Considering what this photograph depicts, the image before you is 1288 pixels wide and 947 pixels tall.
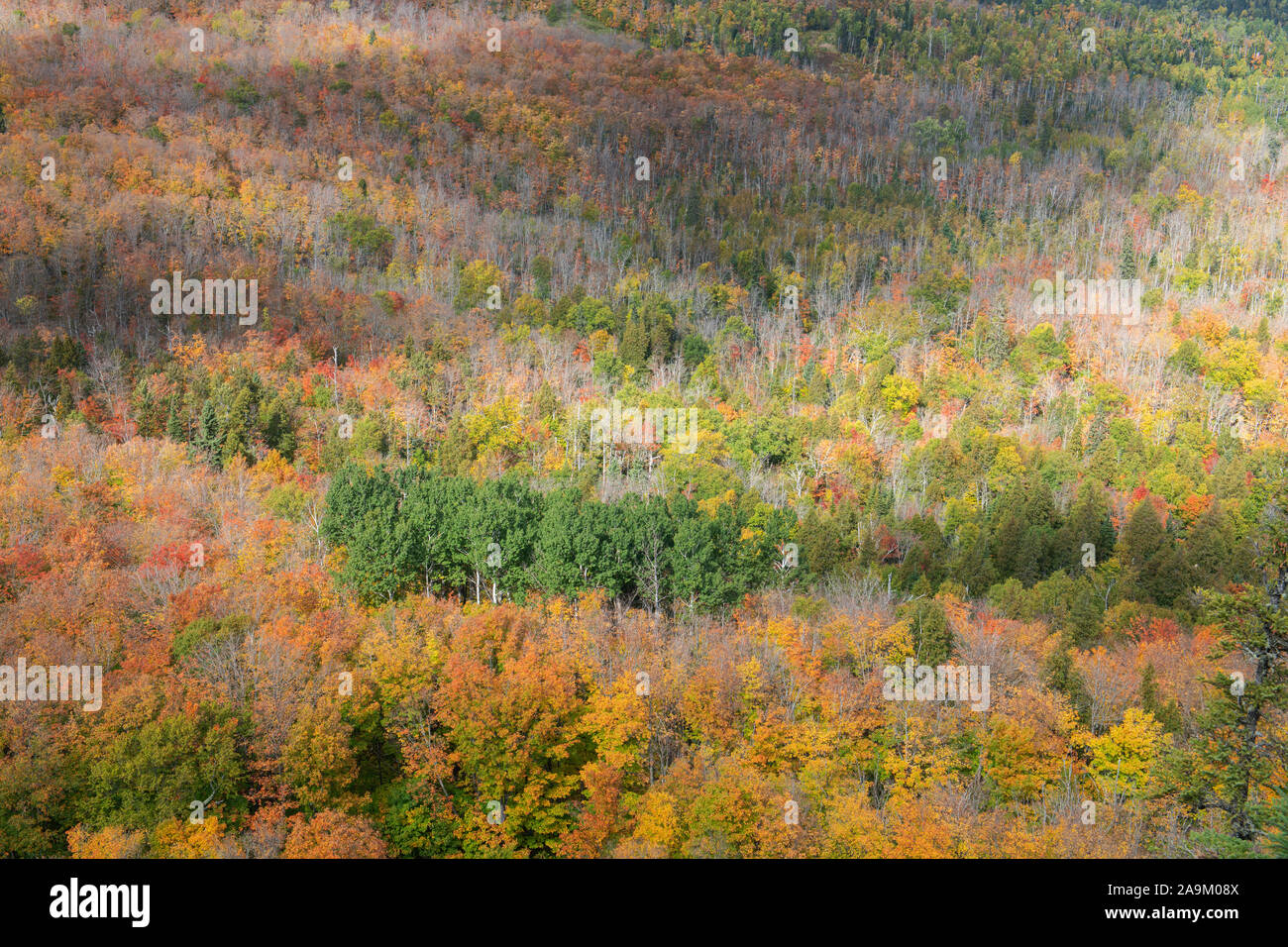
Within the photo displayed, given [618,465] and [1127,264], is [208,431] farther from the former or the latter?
[1127,264]

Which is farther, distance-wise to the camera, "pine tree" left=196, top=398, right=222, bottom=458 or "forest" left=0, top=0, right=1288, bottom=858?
"pine tree" left=196, top=398, right=222, bottom=458

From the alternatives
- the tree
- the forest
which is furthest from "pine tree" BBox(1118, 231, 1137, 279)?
the tree

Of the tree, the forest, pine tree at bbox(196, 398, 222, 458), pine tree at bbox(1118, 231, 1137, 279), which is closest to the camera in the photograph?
the tree

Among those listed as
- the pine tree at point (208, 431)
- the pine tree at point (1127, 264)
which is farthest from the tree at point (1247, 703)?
the pine tree at point (1127, 264)

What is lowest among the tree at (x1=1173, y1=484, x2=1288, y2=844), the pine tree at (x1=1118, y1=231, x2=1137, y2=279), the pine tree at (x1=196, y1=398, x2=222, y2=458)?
the pine tree at (x1=196, y1=398, x2=222, y2=458)

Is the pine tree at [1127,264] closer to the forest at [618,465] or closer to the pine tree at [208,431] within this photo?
Result: the forest at [618,465]

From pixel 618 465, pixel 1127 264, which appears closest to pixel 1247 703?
pixel 618 465

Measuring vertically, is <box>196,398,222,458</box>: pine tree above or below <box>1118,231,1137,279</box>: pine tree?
below

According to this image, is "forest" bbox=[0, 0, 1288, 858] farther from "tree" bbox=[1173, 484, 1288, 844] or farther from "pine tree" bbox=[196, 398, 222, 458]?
"pine tree" bbox=[196, 398, 222, 458]

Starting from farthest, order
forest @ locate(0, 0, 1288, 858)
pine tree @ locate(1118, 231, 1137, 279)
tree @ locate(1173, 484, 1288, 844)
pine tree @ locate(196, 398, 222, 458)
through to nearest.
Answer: pine tree @ locate(1118, 231, 1137, 279) < pine tree @ locate(196, 398, 222, 458) < forest @ locate(0, 0, 1288, 858) < tree @ locate(1173, 484, 1288, 844)

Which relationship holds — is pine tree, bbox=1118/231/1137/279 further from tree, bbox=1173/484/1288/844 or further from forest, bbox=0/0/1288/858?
tree, bbox=1173/484/1288/844
